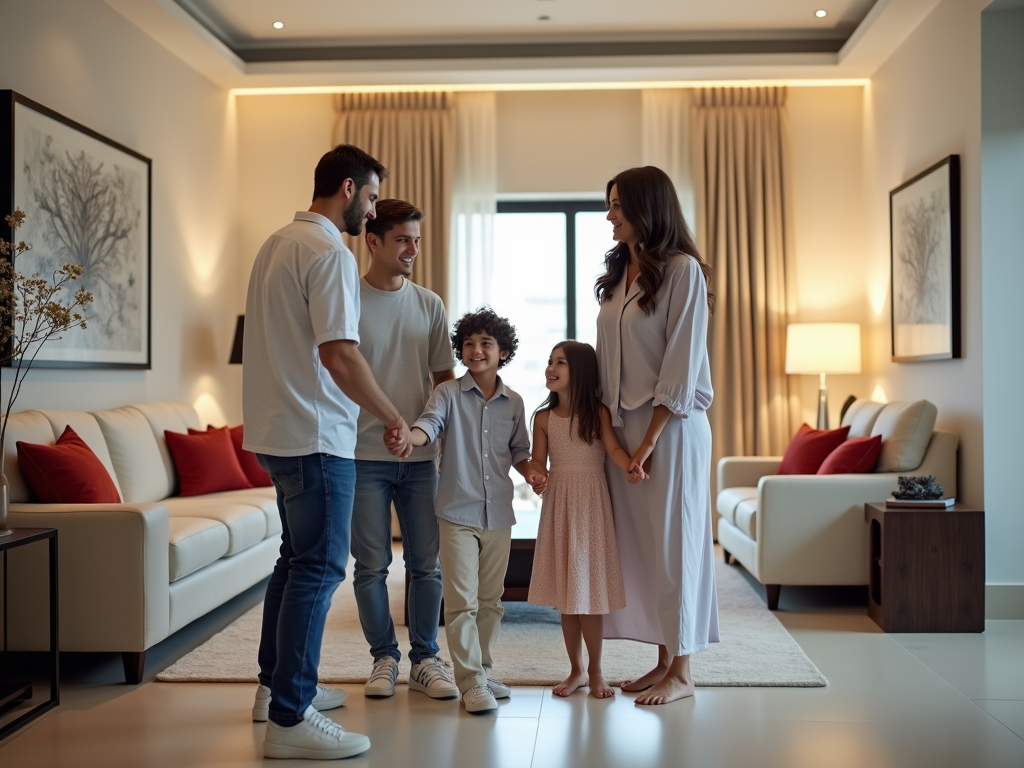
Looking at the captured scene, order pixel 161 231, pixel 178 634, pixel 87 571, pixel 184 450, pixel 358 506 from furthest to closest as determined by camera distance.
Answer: pixel 161 231, pixel 184 450, pixel 178 634, pixel 87 571, pixel 358 506

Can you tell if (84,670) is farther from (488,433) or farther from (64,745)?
(488,433)

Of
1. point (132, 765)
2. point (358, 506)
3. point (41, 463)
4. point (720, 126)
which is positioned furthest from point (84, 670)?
point (720, 126)

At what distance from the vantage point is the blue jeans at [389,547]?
9.85ft

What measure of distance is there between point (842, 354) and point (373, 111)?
3.37 meters

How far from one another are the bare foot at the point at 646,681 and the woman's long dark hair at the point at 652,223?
1.16 meters

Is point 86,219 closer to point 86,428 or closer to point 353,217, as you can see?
point 86,428

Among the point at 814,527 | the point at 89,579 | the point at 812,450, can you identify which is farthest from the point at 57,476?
the point at 812,450

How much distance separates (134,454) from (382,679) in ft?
6.49

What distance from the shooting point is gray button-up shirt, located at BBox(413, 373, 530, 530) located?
298 centimetres

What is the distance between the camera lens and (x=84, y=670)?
137 inches

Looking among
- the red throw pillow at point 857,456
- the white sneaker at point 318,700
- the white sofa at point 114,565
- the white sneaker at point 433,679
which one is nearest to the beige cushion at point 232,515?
the white sofa at point 114,565

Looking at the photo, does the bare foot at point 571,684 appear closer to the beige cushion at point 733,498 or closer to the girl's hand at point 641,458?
the girl's hand at point 641,458

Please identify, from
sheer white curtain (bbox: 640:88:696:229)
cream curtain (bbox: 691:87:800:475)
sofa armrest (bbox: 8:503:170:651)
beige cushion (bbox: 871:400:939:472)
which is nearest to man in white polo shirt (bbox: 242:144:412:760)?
sofa armrest (bbox: 8:503:170:651)

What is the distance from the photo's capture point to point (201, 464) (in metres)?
4.88
